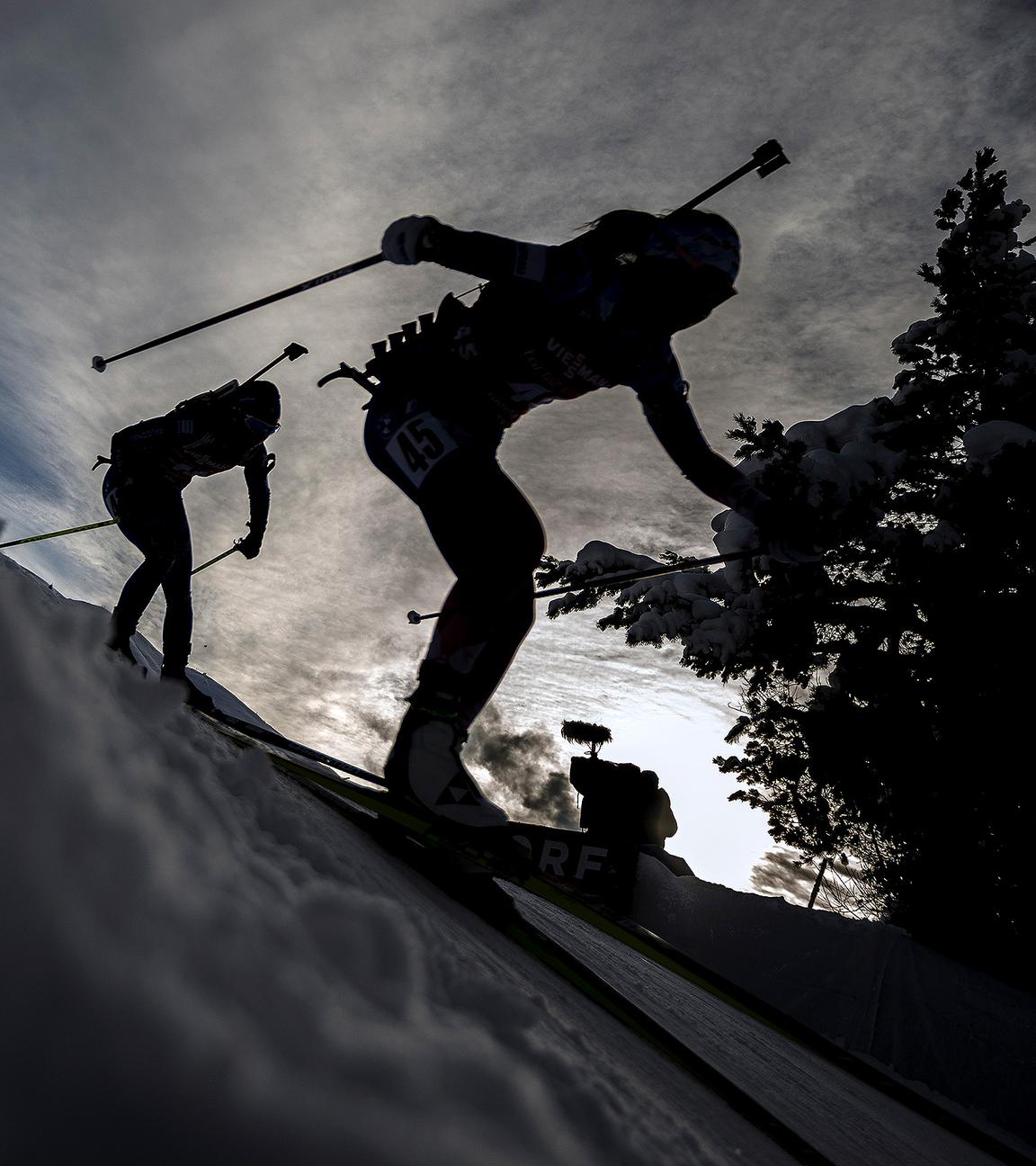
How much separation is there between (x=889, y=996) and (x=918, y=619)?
355cm

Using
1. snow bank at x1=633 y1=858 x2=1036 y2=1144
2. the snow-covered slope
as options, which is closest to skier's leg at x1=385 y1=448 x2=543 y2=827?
the snow-covered slope

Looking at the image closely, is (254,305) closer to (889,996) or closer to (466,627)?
(466,627)

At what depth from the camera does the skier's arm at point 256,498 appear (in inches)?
186

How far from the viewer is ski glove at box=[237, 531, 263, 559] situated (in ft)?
16.4

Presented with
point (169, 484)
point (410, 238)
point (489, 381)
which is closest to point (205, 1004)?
point (489, 381)

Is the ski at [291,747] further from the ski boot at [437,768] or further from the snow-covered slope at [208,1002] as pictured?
the snow-covered slope at [208,1002]

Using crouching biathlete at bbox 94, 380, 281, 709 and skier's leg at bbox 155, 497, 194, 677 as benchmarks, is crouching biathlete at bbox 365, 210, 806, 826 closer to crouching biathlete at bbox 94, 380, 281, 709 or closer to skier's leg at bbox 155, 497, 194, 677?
crouching biathlete at bbox 94, 380, 281, 709

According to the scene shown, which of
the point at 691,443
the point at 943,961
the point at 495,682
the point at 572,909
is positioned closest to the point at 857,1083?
the point at 572,909

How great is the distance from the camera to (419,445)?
2285 mm

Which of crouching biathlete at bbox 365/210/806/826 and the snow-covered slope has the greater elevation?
crouching biathlete at bbox 365/210/806/826

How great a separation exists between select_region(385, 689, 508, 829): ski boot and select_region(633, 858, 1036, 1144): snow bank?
5727mm

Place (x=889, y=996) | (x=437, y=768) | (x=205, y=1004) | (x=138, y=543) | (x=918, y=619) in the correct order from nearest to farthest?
(x=205, y=1004) → (x=437, y=768) → (x=138, y=543) → (x=889, y=996) → (x=918, y=619)

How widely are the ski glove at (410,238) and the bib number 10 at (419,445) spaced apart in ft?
1.82

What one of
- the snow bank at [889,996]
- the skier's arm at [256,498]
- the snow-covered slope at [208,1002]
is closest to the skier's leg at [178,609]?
the skier's arm at [256,498]
